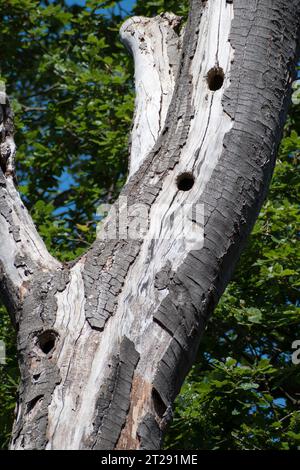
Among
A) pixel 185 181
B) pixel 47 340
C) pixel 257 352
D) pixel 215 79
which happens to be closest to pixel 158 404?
pixel 47 340

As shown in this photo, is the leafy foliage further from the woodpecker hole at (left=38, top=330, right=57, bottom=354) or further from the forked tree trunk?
the woodpecker hole at (left=38, top=330, right=57, bottom=354)

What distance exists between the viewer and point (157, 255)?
9.76 ft

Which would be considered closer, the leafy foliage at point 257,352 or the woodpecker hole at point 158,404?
the woodpecker hole at point 158,404

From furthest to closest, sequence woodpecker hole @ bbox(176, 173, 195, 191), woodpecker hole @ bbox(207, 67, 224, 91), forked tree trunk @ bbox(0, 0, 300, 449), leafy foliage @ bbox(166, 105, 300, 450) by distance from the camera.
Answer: leafy foliage @ bbox(166, 105, 300, 450)
woodpecker hole @ bbox(207, 67, 224, 91)
woodpecker hole @ bbox(176, 173, 195, 191)
forked tree trunk @ bbox(0, 0, 300, 449)

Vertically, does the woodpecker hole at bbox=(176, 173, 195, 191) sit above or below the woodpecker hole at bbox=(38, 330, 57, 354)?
above

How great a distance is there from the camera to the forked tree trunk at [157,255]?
8.96 feet

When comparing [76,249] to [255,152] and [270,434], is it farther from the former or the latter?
[255,152]

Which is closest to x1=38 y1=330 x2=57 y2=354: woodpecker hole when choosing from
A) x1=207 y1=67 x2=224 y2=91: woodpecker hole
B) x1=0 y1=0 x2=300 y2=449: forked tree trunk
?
x1=0 y1=0 x2=300 y2=449: forked tree trunk

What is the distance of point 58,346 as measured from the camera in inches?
113

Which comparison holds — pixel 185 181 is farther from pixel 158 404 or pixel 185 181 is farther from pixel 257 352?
pixel 257 352

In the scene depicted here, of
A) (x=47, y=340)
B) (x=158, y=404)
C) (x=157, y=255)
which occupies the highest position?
(x=157, y=255)

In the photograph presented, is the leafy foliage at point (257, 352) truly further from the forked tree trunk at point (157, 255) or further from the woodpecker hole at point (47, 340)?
the woodpecker hole at point (47, 340)

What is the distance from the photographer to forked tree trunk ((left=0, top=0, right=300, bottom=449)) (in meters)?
2.73

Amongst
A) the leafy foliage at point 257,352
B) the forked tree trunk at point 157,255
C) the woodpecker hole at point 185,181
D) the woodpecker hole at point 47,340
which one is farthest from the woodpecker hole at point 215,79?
the leafy foliage at point 257,352
